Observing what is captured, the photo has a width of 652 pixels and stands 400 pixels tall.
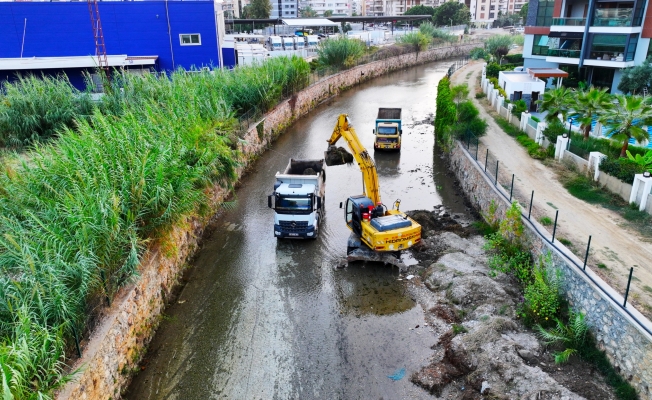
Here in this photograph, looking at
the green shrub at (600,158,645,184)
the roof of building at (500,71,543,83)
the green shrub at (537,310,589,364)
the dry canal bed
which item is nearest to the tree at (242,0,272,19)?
the roof of building at (500,71,543,83)

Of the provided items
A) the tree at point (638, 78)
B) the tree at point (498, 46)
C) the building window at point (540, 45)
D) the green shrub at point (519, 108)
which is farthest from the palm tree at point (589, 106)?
the tree at point (498, 46)

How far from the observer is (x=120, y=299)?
11875mm

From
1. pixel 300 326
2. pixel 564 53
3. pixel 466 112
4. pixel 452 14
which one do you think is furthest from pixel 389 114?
pixel 452 14

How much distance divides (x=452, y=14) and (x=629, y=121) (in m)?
94.5

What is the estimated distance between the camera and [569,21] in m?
37.7

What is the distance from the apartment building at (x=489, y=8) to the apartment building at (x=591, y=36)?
115m

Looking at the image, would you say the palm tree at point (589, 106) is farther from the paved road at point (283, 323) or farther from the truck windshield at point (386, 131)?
the truck windshield at point (386, 131)

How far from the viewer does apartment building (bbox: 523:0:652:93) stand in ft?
113

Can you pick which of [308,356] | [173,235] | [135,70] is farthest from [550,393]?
[135,70]

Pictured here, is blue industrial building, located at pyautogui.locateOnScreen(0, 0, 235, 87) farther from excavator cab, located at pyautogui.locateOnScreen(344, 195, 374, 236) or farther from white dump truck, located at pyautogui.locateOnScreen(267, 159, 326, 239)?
excavator cab, located at pyautogui.locateOnScreen(344, 195, 374, 236)

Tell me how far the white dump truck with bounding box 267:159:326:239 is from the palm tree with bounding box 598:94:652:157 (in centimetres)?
1242

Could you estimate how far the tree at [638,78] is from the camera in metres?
32.2

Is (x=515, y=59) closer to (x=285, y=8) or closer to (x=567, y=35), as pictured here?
(x=567, y=35)

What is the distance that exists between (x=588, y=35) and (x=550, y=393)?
34.9 metres
